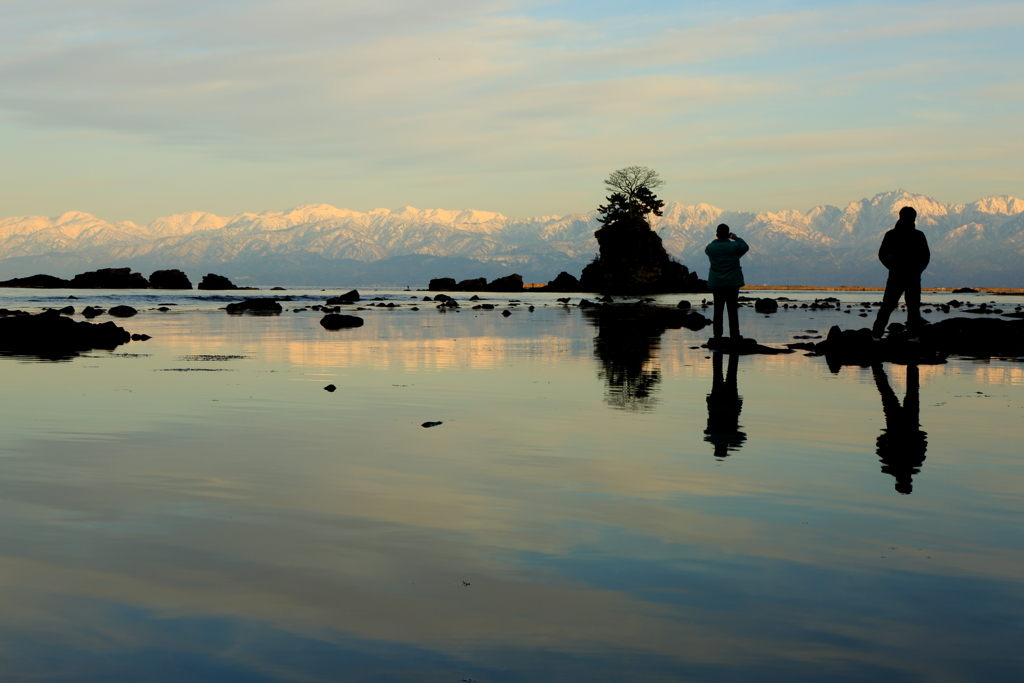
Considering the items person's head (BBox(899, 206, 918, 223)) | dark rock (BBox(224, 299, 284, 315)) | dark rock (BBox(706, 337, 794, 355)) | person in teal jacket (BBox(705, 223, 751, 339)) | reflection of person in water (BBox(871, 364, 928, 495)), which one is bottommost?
reflection of person in water (BBox(871, 364, 928, 495))

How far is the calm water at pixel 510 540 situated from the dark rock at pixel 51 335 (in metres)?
11.5

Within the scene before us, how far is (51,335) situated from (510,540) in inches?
821

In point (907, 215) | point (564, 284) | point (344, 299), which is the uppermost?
point (907, 215)

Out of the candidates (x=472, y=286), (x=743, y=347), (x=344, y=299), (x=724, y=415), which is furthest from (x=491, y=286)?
(x=724, y=415)

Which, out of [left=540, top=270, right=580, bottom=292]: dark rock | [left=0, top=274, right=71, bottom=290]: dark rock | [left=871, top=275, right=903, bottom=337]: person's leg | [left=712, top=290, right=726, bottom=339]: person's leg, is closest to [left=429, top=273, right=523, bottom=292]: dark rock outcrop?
[left=540, top=270, right=580, bottom=292]: dark rock

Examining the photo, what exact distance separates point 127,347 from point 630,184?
Answer: 108139mm

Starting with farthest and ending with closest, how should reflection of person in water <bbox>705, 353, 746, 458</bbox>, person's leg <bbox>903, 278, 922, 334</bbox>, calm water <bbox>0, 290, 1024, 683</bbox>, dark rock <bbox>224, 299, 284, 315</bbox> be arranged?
dark rock <bbox>224, 299, 284, 315</bbox> → person's leg <bbox>903, 278, 922, 334</bbox> → reflection of person in water <bbox>705, 353, 746, 458</bbox> → calm water <bbox>0, 290, 1024, 683</bbox>

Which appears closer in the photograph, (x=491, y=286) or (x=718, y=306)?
(x=718, y=306)

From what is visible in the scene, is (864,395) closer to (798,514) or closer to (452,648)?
(798,514)

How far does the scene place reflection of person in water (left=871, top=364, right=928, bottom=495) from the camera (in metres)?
7.77

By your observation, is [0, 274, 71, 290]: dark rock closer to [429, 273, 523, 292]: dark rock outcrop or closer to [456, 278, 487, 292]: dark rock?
[429, 273, 523, 292]: dark rock outcrop

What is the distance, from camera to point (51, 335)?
23.0 m

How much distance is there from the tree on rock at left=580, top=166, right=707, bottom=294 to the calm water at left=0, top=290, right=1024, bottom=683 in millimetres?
110347

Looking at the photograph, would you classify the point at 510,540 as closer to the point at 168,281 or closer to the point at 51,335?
the point at 51,335
